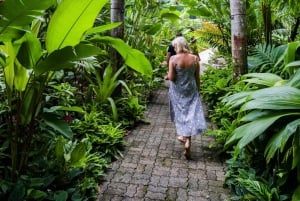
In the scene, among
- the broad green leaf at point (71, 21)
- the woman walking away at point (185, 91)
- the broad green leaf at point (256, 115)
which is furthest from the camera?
the woman walking away at point (185, 91)

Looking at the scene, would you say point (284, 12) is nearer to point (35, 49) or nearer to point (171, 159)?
point (171, 159)

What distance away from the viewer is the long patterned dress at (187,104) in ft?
13.5

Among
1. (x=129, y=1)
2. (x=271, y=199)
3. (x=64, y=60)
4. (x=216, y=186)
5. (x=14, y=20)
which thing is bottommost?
(x=216, y=186)

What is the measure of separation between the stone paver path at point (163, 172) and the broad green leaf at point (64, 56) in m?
1.27

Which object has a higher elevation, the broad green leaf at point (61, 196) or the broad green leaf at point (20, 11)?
the broad green leaf at point (20, 11)

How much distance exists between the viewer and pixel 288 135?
A: 2.20 meters

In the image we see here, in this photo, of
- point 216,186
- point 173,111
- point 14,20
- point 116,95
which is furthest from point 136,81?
point 14,20

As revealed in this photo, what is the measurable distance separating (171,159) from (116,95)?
1731mm

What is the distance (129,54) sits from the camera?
245 centimetres

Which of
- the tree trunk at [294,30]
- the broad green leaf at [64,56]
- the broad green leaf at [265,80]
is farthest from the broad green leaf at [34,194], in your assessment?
the tree trunk at [294,30]

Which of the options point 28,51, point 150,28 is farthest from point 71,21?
point 150,28

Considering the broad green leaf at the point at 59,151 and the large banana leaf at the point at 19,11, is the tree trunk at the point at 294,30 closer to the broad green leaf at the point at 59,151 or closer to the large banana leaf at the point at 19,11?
the broad green leaf at the point at 59,151

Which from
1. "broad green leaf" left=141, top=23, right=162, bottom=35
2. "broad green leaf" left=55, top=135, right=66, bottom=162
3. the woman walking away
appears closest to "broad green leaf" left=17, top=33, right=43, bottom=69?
"broad green leaf" left=55, top=135, right=66, bottom=162

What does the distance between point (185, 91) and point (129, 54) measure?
189cm
